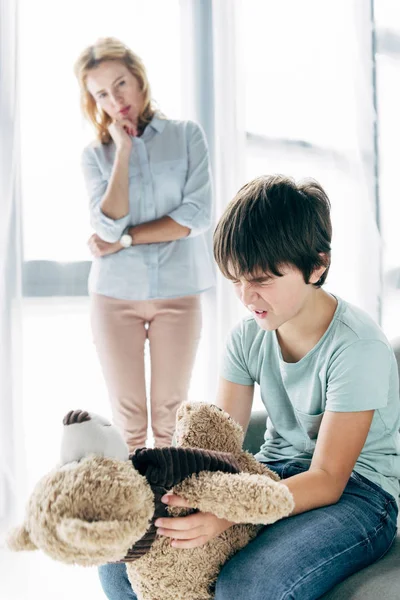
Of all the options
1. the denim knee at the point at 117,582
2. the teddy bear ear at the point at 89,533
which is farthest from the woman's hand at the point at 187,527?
the denim knee at the point at 117,582

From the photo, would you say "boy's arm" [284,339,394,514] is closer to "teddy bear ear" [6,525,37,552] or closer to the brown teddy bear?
the brown teddy bear

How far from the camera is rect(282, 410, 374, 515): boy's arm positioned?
3.08ft

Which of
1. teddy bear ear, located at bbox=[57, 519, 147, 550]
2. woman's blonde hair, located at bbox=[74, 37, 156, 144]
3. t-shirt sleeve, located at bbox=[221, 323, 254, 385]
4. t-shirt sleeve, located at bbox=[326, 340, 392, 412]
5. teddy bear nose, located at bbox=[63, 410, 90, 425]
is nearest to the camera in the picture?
teddy bear ear, located at bbox=[57, 519, 147, 550]

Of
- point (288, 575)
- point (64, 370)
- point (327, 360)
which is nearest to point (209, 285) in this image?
point (64, 370)

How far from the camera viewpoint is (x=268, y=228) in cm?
99

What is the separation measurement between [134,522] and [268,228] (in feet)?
1.59

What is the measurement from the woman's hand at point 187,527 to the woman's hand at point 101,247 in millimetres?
1193

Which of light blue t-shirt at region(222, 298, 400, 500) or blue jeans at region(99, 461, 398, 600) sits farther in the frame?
light blue t-shirt at region(222, 298, 400, 500)

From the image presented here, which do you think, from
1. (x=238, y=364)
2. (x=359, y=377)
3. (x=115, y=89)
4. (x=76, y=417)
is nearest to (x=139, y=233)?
(x=115, y=89)

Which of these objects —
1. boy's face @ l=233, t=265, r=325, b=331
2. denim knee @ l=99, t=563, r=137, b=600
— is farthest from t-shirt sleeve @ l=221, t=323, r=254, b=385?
denim knee @ l=99, t=563, r=137, b=600

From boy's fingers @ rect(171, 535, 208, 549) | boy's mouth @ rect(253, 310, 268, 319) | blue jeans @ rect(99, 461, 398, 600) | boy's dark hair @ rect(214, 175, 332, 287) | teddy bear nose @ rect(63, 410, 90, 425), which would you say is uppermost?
boy's dark hair @ rect(214, 175, 332, 287)

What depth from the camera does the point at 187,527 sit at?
0.81 m

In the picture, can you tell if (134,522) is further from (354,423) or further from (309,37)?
(309,37)

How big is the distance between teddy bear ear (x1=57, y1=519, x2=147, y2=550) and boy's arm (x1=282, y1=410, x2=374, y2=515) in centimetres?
33
